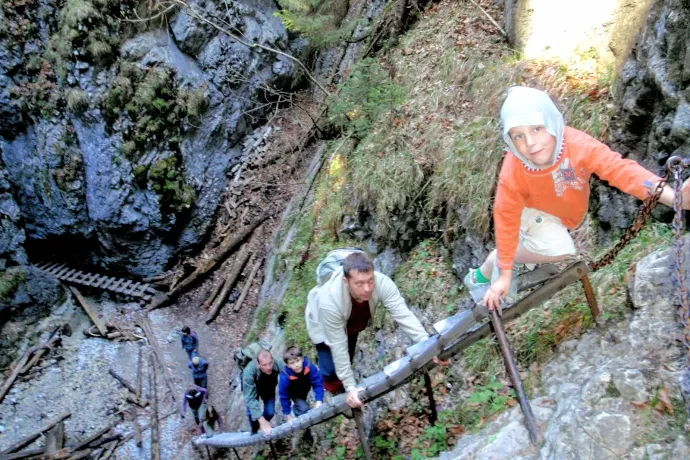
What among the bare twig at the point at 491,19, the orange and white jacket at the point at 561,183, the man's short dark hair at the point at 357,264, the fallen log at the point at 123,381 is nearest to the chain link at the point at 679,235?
the orange and white jacket at the point at 561,183

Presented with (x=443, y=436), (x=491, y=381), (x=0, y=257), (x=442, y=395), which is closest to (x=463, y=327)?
(x=491, y=381)

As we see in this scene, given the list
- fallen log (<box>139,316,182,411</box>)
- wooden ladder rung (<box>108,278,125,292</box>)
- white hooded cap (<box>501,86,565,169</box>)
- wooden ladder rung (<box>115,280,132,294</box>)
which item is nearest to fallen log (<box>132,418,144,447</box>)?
fallen log (<box>139,316,182,411</box>)

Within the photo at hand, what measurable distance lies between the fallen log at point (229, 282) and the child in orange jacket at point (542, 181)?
9753 millimetres

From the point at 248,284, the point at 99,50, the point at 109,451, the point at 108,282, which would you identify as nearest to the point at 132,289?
the point at 108,282

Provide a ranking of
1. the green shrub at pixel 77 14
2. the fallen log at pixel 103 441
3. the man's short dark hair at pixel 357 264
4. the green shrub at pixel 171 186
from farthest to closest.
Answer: the green shrub at pixel 171 186, the green shrub at pixel 77 14, the fallen log at pixel 103 441, the man's short dark hair at pixel 357 264

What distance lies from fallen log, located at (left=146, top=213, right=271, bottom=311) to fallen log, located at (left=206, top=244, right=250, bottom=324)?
0.33 m

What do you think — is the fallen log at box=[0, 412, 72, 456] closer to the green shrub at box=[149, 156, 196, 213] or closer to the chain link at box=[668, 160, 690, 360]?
the green shrub at box=[149, 156, 196, 213]

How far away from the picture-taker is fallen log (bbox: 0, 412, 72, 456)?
9.13 m

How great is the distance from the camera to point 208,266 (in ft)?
41.5

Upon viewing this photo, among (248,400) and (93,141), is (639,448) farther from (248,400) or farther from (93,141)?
(93,141)

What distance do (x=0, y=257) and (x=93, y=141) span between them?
11.7 ft

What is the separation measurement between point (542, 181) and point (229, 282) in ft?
34.1

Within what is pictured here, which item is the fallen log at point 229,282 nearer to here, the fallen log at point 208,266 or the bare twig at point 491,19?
the fallen log at point 208,266

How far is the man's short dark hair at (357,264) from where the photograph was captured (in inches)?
127
